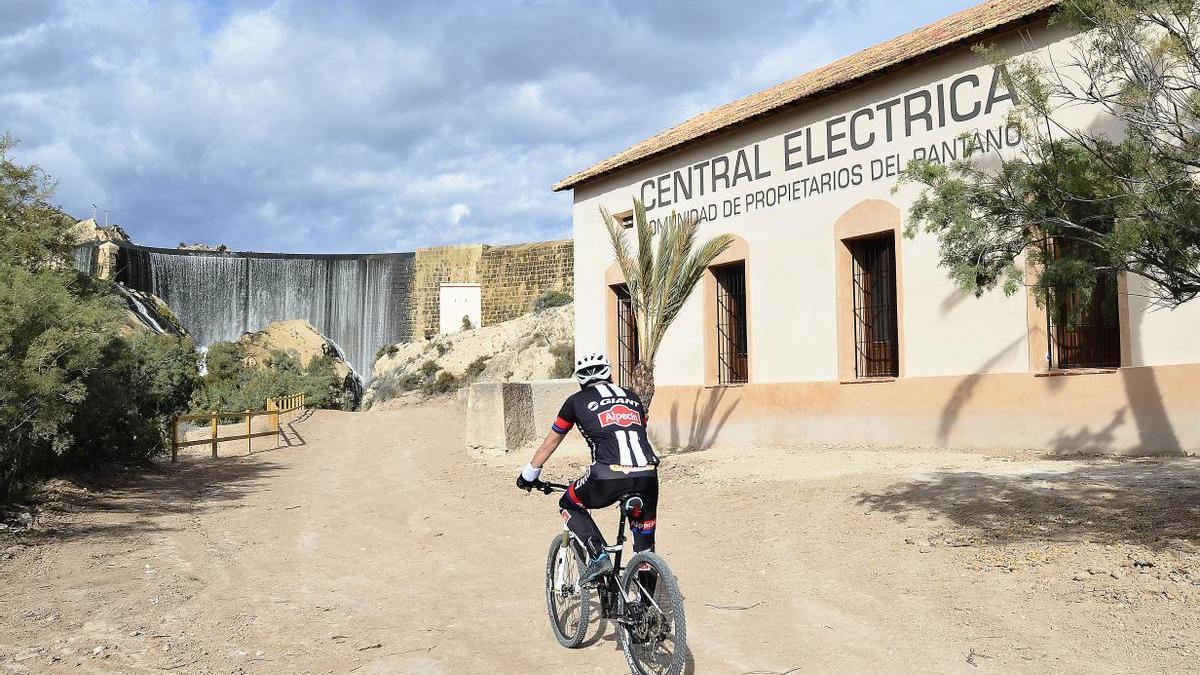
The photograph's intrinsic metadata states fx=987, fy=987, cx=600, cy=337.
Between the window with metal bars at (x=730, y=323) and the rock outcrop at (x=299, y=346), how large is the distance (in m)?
28.3

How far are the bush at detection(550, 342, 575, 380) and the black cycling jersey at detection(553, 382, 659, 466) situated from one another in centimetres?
2405

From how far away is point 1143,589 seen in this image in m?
6.30

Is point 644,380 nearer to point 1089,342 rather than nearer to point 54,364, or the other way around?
point 1089,342

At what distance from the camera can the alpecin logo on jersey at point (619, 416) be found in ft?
17.4

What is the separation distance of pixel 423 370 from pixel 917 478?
29.5m

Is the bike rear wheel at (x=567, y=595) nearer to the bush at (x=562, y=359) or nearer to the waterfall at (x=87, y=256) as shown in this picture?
the bush at (x=562, y=359)

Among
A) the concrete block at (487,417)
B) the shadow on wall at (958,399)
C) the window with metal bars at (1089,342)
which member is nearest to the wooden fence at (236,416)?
the concrete block at (487,417)

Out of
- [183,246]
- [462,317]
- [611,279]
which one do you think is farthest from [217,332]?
[611,279]

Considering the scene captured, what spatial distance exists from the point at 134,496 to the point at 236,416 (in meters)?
7.44

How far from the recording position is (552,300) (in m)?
42.5

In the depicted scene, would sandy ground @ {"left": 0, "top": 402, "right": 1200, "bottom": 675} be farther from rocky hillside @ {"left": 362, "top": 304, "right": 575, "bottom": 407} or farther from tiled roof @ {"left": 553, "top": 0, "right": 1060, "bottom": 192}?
rocky hillside @ {"left": 362, "top": 304, "right": 575, "bottom": 407}

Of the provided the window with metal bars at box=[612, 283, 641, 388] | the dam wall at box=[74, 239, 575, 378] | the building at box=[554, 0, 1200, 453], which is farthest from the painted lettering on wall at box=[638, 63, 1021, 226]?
the dam wall at box=[74, 239, 575, 378]

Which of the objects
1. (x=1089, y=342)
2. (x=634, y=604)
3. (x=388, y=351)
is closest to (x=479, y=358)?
(x=388, y=351)

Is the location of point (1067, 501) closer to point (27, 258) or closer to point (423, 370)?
point (27, 258)
